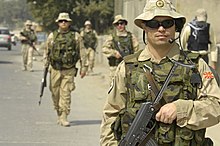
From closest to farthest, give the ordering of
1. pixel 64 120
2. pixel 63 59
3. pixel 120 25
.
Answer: pixel 63 59 < pixel 64 120 < pixel 120 25

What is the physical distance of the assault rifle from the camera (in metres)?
3.84

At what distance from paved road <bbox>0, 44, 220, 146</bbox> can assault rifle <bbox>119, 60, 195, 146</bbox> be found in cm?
551

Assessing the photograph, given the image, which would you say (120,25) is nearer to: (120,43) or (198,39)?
(120,43)

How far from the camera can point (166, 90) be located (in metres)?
3.96

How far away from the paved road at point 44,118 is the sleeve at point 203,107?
5.38 m

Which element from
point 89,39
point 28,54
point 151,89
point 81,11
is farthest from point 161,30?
point 81,11

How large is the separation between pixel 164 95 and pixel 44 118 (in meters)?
8.11

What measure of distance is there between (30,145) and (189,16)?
21.3 ft

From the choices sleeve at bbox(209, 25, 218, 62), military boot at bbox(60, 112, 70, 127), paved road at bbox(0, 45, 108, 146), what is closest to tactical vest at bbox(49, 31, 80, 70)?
military boot at bbox(60, 112, 70, 127)

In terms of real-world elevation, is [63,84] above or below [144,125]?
below

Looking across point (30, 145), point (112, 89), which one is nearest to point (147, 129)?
point (112, 89)

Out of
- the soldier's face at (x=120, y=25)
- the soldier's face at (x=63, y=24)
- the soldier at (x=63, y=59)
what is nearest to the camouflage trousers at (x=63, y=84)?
the soldier at (x=63, y=59)

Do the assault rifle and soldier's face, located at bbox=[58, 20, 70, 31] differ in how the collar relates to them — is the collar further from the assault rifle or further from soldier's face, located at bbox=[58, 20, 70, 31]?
soldier's face, located at bbox=[58, 20, 70, 31]

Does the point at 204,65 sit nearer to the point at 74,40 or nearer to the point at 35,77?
the point at 74,40
